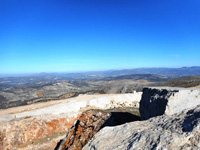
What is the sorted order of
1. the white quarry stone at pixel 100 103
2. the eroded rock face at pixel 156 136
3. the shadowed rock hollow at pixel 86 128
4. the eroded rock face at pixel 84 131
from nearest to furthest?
the eroded rock face at pixel 156 136 → the eroded rock face at pixel 84 131 → the shadowed rock hollow at pixel 86 128 → the white quarry stone at pixel 100 103

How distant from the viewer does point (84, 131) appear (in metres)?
8.86

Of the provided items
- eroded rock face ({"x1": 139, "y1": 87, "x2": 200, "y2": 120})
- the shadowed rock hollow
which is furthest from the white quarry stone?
eroded rock face ({"x1": 139, "y1": 87, "x2": 200, "y2": 120})

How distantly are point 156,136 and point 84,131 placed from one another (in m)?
5.53

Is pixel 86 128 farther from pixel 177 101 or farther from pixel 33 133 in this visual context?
pixel 33 133

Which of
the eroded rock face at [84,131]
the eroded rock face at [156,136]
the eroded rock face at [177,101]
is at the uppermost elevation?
the eroded rock face at [177,101]

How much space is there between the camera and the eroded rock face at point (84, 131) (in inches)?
313

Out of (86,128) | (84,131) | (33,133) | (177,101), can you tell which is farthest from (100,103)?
(177,101)

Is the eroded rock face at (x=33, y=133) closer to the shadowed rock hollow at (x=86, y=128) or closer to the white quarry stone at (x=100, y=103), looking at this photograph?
the white quarry stone at (x=100, y=103)

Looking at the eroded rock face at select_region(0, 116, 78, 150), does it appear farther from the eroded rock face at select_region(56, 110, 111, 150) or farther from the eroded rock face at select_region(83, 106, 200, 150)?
the eroded rock face at select_region(83, 106, 200, 150)

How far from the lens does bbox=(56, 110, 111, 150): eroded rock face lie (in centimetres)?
795

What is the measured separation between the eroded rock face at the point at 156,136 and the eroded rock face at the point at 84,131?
218 cm

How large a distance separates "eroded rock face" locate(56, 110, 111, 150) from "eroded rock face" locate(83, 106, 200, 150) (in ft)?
7.17

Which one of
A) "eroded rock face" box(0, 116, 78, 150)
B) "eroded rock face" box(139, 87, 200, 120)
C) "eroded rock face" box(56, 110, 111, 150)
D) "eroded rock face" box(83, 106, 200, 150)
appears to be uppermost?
"eroded rock face" box(139, 87, 200, 120)

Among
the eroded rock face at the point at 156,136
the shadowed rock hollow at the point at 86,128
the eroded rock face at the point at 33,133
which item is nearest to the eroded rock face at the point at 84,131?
the shadowed rock hollow at the point at 86,128
